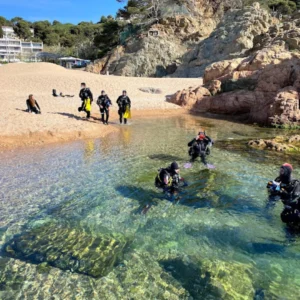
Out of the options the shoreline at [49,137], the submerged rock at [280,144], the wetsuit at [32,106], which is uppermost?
the wetsuit at [32,106]

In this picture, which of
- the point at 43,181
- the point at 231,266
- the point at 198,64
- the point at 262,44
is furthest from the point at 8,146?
the point at 198,64

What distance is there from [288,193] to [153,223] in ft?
9.58

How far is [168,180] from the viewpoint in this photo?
7117 millimetres

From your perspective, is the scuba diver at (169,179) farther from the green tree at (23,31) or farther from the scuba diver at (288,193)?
the green tree at (23,31)

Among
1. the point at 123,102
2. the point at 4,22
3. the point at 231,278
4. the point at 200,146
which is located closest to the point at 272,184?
the point at 231,278

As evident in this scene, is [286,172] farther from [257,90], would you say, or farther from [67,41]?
[67,41]

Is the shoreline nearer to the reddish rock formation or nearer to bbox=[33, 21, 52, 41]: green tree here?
the reddish rock formation

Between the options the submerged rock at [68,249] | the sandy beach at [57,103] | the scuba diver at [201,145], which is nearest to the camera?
the submerged rock at [68,249]

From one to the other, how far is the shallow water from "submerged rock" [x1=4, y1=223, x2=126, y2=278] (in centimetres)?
12

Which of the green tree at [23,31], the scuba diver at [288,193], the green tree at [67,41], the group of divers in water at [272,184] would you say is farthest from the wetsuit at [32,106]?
the green tree at [23,31]

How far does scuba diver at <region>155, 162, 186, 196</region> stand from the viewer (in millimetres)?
7090

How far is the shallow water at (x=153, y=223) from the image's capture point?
4496mm

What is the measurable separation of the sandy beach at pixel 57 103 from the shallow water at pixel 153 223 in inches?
93.6

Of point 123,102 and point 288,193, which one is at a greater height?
point 123,102
